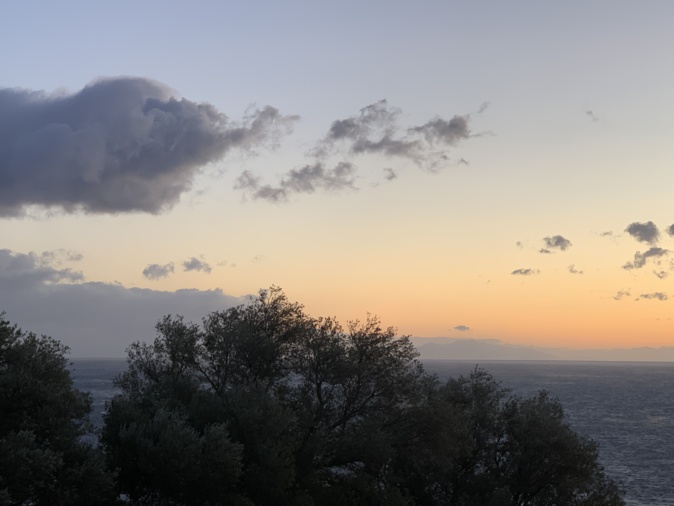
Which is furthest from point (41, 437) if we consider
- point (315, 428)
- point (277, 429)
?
point (315, 428)

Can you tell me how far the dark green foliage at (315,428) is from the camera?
120 feet

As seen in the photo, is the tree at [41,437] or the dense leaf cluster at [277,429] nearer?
the tree at [41,437]

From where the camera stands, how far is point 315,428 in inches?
1757

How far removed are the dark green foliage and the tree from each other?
2.73 metres

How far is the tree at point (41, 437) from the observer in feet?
100

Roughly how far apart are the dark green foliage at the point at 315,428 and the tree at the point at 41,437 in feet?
8.96

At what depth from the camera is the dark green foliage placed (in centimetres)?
3647

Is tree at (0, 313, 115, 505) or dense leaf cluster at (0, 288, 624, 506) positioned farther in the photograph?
dense leaf cluster at (0, 288, 624, 506)

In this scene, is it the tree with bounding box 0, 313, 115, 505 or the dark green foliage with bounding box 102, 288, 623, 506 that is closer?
the tree with bounding box 0, 313, 115, 505

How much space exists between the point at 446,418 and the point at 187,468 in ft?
57.7

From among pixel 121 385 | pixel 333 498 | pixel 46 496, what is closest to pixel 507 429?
pixel 333 498

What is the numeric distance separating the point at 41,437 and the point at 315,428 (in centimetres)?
1682

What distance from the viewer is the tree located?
3062 centimetres

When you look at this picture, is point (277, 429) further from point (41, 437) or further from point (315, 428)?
point (41, 437)
